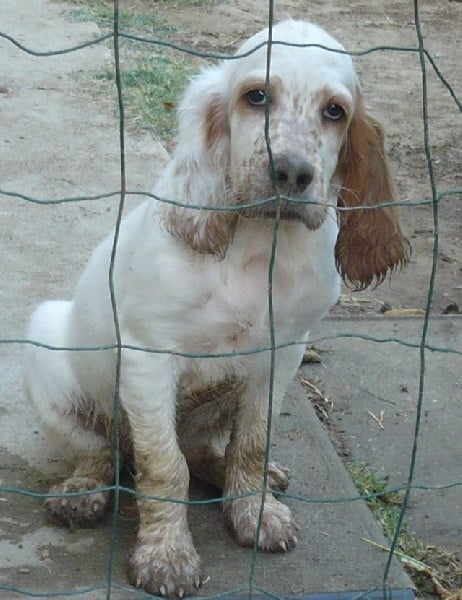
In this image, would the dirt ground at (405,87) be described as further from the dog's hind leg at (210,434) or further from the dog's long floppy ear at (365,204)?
the dog's long floppy ear at (365,204)

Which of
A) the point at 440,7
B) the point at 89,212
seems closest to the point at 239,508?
the point at 89,212

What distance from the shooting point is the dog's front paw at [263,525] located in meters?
3.82

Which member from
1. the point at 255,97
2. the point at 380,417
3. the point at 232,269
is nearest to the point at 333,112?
the point at 255,97

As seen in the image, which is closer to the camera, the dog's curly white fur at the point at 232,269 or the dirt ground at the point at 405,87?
the dog's curly white fur at the point at 232,269

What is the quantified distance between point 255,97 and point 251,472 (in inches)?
48.5

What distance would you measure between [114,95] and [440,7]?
5.77m

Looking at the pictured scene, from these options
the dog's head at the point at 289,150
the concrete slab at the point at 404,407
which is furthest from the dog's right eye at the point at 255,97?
the concrete slab at the point at 404,407

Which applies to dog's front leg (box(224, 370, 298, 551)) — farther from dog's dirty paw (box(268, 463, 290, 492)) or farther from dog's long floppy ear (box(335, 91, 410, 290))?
dog's long floppy ear (box(335, 91, 410, 290))

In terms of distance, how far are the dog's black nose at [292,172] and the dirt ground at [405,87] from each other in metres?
2.87

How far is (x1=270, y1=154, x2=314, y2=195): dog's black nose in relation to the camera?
3.16 metres

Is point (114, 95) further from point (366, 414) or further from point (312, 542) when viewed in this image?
point (312, 542)

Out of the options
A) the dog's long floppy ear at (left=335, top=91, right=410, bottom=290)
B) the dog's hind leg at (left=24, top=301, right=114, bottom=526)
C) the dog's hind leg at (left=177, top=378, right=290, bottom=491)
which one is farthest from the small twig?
the dog's long floppy ear at (left=335, top=91, right=410, bottom=290)

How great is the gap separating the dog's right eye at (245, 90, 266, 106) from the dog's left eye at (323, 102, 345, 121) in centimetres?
17

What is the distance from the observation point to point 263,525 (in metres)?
3.83
